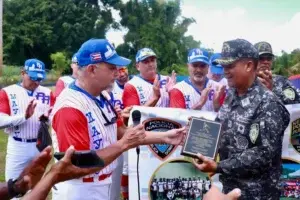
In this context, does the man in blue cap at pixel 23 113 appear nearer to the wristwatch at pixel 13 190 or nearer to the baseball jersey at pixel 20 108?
the baseball jersey at pixel 20 108

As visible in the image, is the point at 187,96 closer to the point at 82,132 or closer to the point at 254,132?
the point at 254,132

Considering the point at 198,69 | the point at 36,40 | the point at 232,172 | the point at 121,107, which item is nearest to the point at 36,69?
the point at 121,107

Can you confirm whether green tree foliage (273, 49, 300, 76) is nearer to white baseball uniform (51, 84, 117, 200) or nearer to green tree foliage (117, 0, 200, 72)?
green tree foliage (117, 0, 200, 72)

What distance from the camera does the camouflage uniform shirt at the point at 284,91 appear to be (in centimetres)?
494

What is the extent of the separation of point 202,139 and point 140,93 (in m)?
2.58

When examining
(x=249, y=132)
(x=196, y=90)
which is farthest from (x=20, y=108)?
(x=249, y=132)

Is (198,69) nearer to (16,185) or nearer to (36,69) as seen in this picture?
(36,69)

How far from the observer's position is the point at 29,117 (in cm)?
615

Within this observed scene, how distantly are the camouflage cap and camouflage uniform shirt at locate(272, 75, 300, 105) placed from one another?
143 centimetres

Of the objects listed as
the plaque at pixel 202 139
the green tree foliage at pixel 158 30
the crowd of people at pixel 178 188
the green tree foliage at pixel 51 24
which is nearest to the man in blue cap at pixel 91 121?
the plaque at pixel 202 139

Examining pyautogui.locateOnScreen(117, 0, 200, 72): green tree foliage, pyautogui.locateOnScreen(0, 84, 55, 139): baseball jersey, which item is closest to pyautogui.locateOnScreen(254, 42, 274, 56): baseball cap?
pyautogui.locateOnScreen(0, 84, 55, 139): baseball jersey

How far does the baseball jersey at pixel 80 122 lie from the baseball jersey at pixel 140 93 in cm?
237

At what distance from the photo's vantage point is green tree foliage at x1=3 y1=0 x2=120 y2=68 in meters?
49.6

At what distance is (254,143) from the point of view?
3.48 metres
